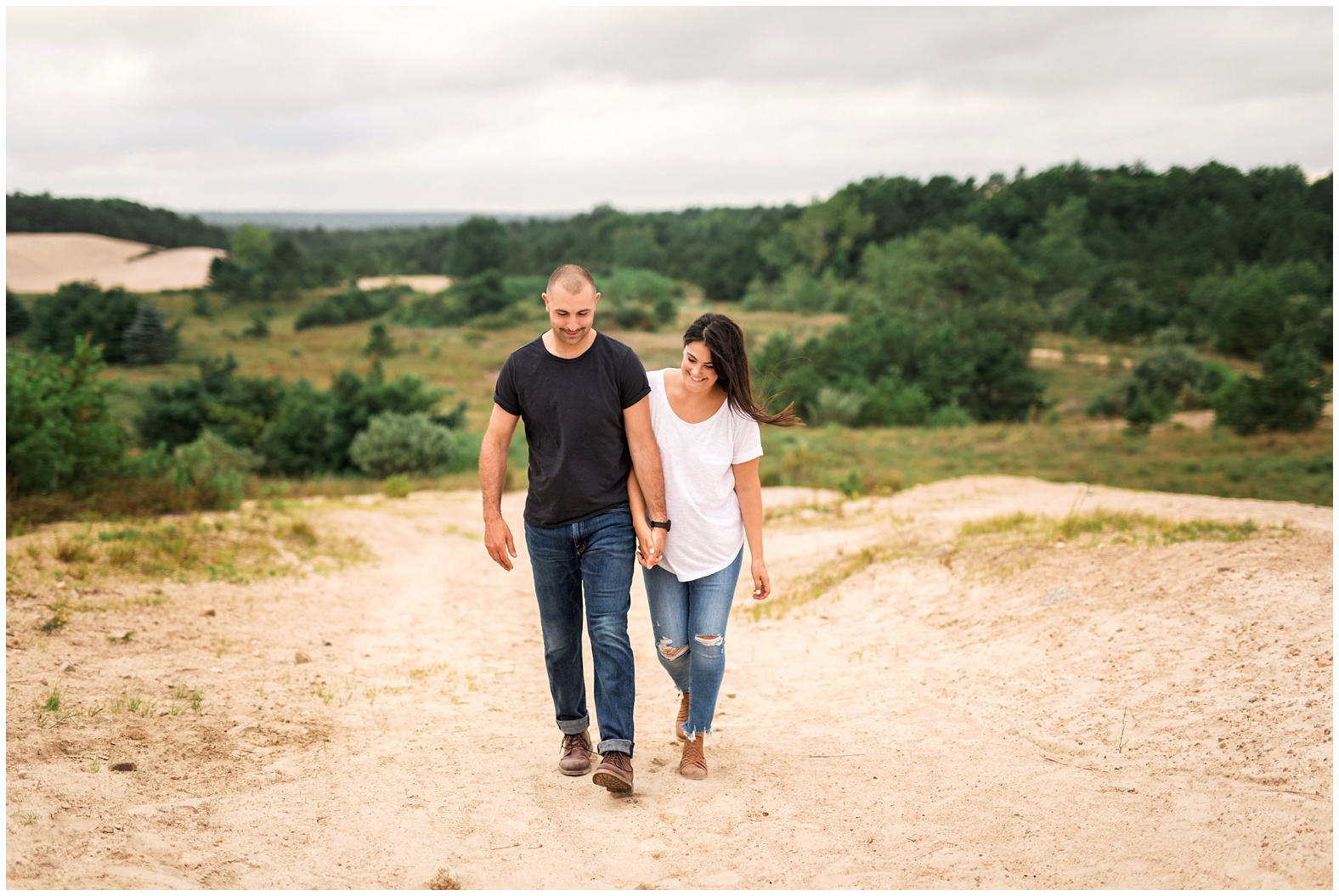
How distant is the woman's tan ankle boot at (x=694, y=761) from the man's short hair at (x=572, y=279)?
1.94 metres

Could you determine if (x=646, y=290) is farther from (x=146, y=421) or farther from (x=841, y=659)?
(x=841, y=659)

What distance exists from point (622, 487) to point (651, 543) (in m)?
0.26

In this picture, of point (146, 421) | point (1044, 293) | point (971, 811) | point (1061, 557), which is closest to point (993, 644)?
point (1061, 557)

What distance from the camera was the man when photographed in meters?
3.56

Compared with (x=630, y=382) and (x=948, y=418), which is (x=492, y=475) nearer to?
(x=630, y=382)

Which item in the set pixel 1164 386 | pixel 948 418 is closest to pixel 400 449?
pixel 948 418

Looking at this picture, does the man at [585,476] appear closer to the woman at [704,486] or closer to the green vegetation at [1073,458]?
the woman at [704,486]

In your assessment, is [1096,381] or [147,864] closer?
[147,864]

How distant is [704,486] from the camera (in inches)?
146

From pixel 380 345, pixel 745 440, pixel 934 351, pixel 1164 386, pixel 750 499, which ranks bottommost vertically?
pixel 1164 386

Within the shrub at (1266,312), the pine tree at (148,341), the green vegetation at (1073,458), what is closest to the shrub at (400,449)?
the green vegetation at (1073,458)

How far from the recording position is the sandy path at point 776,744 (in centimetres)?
323

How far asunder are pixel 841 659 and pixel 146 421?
2467 cm

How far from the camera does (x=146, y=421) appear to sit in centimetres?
2539
